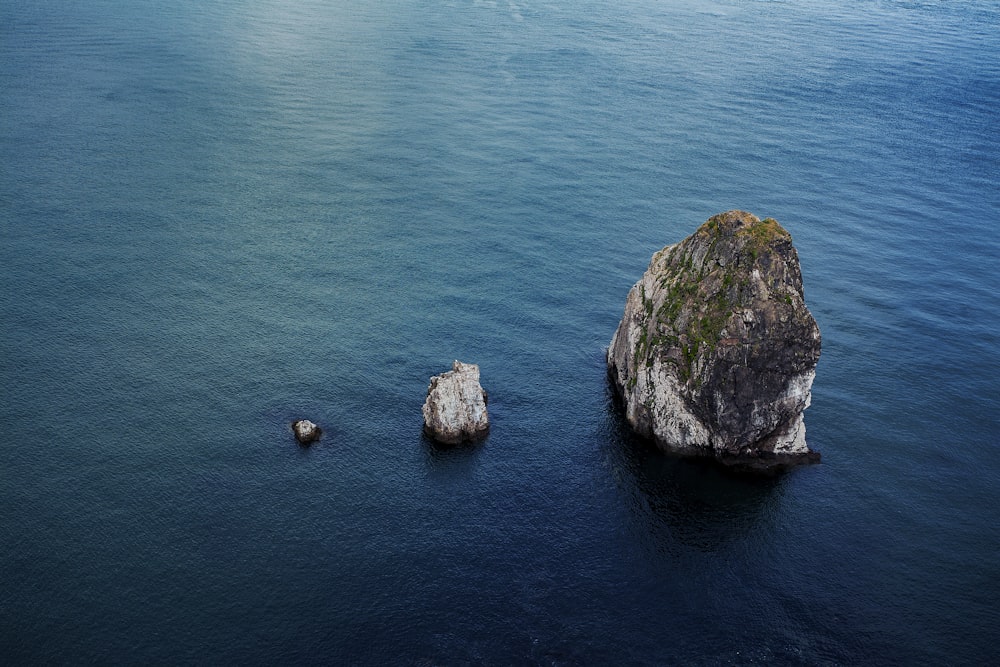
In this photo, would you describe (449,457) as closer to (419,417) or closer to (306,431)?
(419,417)

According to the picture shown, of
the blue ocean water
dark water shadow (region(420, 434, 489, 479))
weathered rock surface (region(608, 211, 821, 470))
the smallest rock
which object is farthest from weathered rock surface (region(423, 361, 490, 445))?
weathered rock surface (region(608, 211, 821, 470))

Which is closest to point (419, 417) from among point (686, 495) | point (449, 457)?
point (449, 457)

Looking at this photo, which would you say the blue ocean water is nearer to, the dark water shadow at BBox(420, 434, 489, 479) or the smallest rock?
the dark water shadow at BBox(420, 434, 489, 479)

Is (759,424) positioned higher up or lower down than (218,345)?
higher up

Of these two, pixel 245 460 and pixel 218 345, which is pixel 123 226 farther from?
pixel 245 460

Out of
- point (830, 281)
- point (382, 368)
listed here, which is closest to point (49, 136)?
point (382, 368)

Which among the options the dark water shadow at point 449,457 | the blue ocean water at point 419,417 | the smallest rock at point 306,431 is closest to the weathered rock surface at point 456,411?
the dark water shadow at point 449,457
